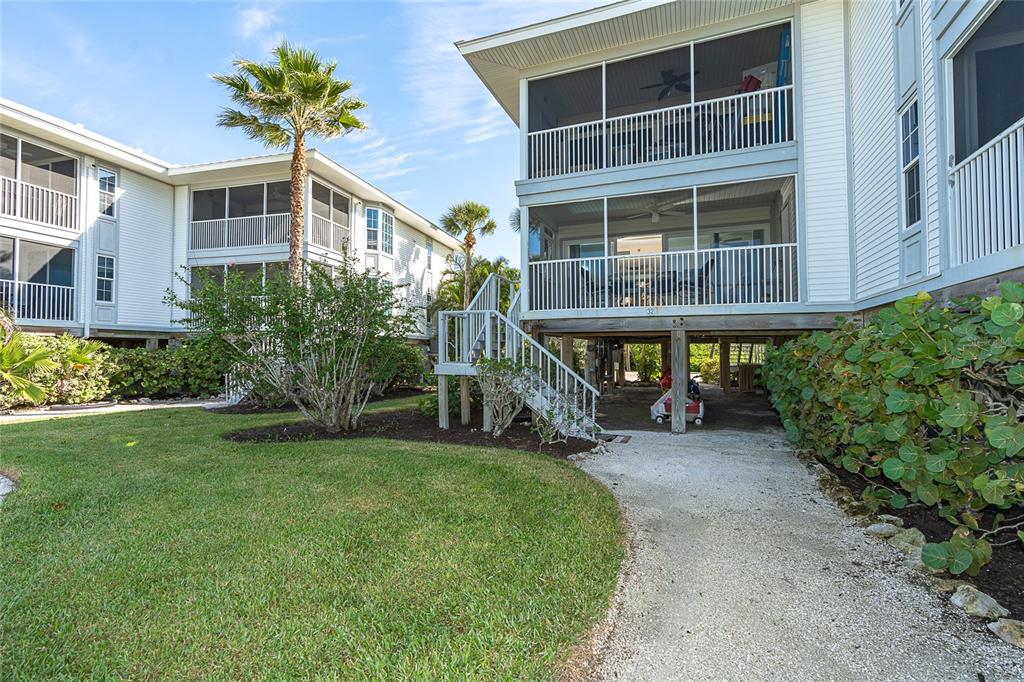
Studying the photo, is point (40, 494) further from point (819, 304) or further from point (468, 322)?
point (819, 304)

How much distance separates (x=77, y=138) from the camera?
13.7 meters

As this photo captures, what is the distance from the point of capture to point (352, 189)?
59.5ft

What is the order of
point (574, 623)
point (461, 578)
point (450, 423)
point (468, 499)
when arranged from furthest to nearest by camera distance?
point (450, 423) → point (468, 499) → point (461, 578) → point (574, 623)

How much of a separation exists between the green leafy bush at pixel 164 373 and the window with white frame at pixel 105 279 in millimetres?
3506

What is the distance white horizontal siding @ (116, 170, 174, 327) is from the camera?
15703mm

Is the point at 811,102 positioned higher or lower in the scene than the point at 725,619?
higher

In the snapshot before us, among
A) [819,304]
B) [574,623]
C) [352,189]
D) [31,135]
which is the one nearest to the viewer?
[574,623]

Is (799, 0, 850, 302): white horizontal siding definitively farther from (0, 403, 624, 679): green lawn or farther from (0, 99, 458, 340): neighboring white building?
(0, 99, 458, 340): neighboring white building

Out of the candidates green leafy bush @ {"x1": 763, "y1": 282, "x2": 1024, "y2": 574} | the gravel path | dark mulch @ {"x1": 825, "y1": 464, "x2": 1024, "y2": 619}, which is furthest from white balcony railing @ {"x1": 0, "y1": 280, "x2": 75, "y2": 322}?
dark mulch @ {"x1": 825, "y1": 464, "x2": 1024, "y2": 619}

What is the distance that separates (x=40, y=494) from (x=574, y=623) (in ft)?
17.1

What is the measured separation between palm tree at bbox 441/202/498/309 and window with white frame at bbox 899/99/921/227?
17.8 m

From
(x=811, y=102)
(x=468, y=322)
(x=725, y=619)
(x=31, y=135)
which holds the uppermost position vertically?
(x=31, y=135)

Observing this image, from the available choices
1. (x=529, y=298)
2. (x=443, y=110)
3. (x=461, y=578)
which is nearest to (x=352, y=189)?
(x=443, y=110)

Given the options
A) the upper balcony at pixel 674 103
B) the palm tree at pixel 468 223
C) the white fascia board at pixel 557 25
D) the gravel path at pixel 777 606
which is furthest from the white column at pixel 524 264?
the palm tree at pixel 468 223
